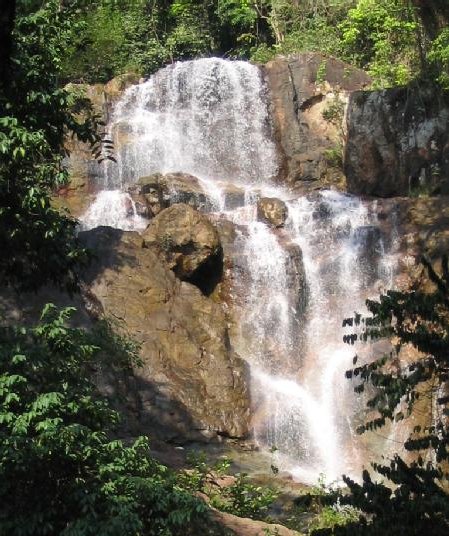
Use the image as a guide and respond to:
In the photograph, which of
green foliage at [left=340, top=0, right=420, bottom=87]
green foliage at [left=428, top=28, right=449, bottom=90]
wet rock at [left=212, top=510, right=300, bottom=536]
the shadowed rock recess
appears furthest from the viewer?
green foliage at [left=340, top=0, right=420, bottom=87]

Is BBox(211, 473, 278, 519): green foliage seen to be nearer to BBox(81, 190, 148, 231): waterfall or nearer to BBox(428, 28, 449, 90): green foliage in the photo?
BBox(81, 190, 148, 231): waterfall

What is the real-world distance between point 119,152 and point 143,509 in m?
17.8

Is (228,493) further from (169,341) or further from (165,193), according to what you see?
(165,193)

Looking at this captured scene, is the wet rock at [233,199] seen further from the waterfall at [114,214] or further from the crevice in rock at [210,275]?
the crevice in rock at [210,275]

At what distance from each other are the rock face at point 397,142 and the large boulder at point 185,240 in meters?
6.53

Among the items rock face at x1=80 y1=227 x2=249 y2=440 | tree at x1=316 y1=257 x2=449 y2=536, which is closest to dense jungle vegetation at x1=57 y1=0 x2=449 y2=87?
rock face at x1=80 y1=227 x2=249 y2=440

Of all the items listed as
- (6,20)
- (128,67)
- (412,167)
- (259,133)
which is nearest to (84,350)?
(6,20)

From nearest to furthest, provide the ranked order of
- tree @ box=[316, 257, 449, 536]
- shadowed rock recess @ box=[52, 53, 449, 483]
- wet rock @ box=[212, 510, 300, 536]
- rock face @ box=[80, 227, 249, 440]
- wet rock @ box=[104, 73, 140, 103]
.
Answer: tree @ box=[316, 257, 449, 536], wet rock @ box=[212, 510, 300, 536], rock face @ box=[80, 227, 249, 440], shadowed rock recess @ box=[52, 53, 449, 483], wet rock @ box=[104, 73, 140, 103]

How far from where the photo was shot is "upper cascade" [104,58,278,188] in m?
24.6

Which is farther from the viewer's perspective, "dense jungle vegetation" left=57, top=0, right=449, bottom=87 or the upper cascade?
"dense jungle vegetation" left=57, top=0, right=449, bottom=87

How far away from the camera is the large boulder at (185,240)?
17.4 m

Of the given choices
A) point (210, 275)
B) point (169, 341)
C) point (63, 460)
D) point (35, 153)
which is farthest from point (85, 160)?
point (63, 460)

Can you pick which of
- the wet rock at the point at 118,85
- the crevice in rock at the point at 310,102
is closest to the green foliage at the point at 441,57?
the crevice in rock at the point at 310,102

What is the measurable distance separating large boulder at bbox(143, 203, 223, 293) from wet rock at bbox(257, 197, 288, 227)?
2269 mm
